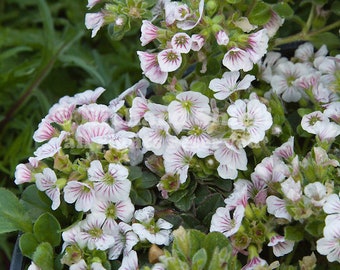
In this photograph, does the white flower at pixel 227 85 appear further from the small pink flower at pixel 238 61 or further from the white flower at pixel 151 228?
the white flower at pixel 151 228

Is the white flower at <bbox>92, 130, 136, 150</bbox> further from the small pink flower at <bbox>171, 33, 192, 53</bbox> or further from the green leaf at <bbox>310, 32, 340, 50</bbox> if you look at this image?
the green leaf at <bbox>310, 32, 340, 50</bbox>

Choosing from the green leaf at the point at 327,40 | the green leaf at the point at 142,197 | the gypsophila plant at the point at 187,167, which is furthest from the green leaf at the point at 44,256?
the green leaf at the point at 327,40

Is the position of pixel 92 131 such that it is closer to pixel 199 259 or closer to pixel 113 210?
pixel 113 210

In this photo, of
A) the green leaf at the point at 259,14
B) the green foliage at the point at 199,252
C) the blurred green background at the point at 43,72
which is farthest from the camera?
the blurred green background at the point at 43,72

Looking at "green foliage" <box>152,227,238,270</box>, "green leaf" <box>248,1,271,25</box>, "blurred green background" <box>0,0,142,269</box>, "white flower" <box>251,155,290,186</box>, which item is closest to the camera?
"green foliage" <box>152,227,238,270</box>

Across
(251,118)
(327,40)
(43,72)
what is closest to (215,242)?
(251,118)

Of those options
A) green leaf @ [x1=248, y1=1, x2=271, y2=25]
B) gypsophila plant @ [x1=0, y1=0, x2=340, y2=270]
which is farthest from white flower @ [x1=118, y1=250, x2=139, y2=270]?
green leaf @ [x1=248, y1=1, x2=271, y2=25]
